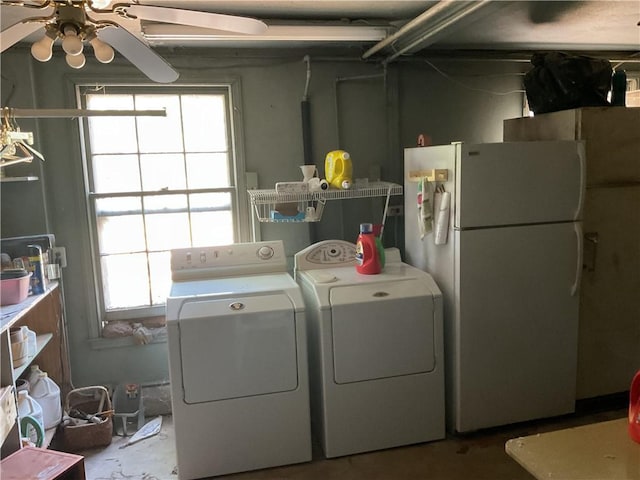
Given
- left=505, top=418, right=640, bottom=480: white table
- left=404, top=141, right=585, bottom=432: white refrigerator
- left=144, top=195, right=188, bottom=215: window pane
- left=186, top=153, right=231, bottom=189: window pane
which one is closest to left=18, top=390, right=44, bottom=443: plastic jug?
left=144, top=195, right=188, bottom=215: window pane

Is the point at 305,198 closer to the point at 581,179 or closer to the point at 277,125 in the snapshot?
the point at 277,125

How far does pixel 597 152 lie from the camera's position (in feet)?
9.67

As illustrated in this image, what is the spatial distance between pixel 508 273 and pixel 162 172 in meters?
2.14

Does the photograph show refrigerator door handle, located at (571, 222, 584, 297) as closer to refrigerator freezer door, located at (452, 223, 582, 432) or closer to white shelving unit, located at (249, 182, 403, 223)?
refrigerator freezer door, located at (452, 223, 582, 432)

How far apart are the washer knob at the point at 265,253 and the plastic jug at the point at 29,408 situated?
1.39 meters

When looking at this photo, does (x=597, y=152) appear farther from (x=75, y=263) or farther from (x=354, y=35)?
(x=75, y=263)

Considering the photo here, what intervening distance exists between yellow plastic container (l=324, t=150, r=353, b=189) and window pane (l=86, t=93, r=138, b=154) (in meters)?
1.22

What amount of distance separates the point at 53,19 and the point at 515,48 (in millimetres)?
3145

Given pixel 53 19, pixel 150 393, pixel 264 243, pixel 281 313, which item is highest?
pixel 53 19

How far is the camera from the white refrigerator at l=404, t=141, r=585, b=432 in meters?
2.78

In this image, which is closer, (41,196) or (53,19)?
(53,19)

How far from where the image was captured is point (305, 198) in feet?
10.2

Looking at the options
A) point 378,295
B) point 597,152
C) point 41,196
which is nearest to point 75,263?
point 41,196

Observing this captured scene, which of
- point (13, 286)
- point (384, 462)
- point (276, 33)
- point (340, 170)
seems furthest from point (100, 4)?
point (384, 462)
